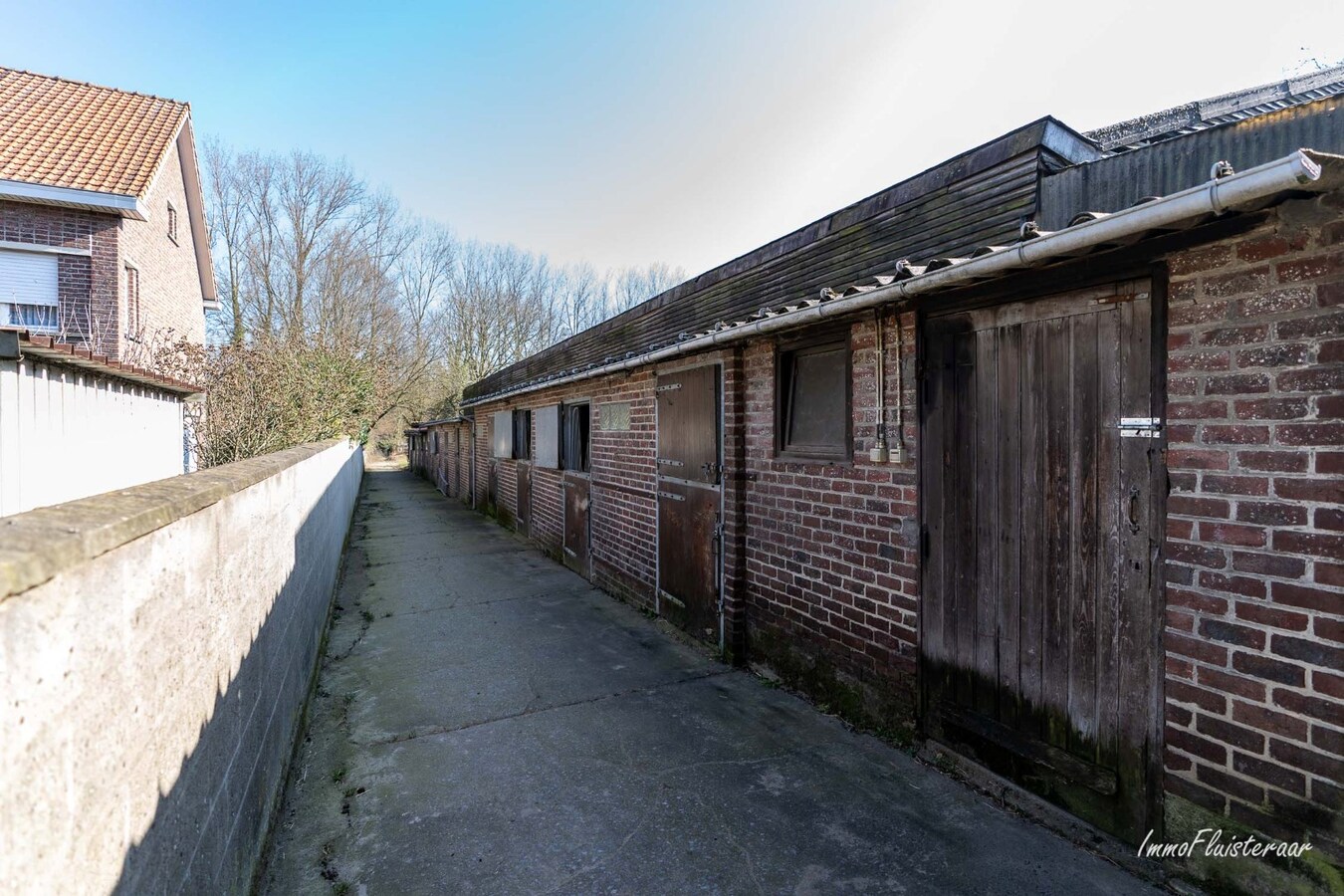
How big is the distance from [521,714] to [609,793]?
1.02 meters

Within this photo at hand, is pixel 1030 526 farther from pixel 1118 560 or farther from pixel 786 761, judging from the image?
pixel 786 761

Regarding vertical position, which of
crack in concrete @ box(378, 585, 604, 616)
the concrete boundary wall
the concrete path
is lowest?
the concrete path

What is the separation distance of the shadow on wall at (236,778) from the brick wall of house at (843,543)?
290cm

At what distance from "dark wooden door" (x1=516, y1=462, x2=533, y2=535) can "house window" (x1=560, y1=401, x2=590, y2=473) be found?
1.82 meters

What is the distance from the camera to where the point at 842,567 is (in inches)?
142

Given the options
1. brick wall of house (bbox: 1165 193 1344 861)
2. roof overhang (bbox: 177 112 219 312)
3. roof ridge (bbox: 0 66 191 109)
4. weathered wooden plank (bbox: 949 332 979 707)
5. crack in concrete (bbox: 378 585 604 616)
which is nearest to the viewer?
brick wall of house (bbox: 1165 193 1344 861)

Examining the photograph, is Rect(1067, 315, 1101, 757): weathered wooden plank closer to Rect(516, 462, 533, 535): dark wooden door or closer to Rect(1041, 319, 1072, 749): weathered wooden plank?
Rect(1041, 319, 1072, 749): weathered wooden plank

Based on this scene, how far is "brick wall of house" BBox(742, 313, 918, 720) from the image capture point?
3230 millimetres

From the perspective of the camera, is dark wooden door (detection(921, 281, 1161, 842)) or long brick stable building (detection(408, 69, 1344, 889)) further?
dark wooden door (detection(921, 281, 1161, 842))

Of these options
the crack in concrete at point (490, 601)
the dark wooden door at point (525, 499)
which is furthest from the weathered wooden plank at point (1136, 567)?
the dark wooden door at point (525, 499)

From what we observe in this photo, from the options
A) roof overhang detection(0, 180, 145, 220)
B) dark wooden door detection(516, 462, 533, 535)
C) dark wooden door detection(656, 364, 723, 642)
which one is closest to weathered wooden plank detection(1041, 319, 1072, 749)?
dark wooden door detection(656, 364, 723, 642)

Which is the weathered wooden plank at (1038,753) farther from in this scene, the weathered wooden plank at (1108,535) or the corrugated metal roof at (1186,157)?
the corrugated metal roof at (1186,157)

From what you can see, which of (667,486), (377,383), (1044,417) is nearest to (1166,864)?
(1044,417)

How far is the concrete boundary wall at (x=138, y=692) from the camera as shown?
2.95 ft
